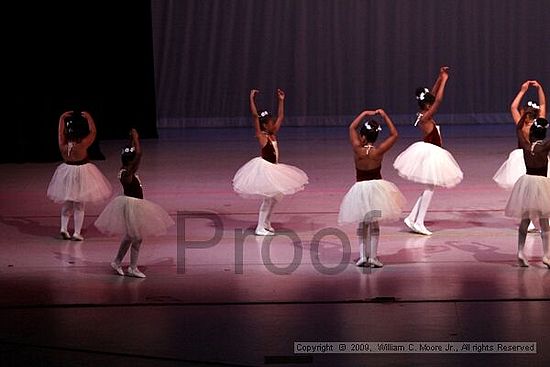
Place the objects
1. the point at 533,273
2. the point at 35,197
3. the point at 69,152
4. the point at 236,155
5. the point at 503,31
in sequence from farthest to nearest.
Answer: the point at 503,31 < the point at 236,155 < the point at 35,197 < the point at 69,152 < the point at 533,273

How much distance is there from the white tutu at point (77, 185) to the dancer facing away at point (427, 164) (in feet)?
9.18

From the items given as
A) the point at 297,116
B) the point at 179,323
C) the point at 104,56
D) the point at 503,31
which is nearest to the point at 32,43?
the point at 104,56

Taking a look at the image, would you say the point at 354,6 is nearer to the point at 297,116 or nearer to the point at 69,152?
the point at 297,116

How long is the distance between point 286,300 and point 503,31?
12536 mm

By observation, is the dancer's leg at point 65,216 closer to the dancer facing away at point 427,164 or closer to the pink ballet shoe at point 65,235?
the pink ballet shoe at point 65,235

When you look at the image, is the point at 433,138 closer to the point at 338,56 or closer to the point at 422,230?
the point at 422,230

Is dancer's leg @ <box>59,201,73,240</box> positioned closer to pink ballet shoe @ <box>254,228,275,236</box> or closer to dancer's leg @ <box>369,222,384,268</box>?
pink ballet shoe @ <box>254,228,275,236</box>

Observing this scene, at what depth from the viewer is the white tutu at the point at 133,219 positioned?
853 centimetres

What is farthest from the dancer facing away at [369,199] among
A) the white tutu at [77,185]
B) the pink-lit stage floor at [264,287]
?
the white tutu at [77,185]

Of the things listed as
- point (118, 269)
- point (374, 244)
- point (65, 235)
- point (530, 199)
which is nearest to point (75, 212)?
point (65, 235)

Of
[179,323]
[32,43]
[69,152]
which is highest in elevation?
[32,43]

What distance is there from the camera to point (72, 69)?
1614 cm

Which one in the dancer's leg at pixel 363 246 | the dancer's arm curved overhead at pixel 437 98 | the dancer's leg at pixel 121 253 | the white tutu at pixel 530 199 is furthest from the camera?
the dancer's arm curved overhead at pixel 437 98

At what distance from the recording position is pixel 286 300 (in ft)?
25.9
